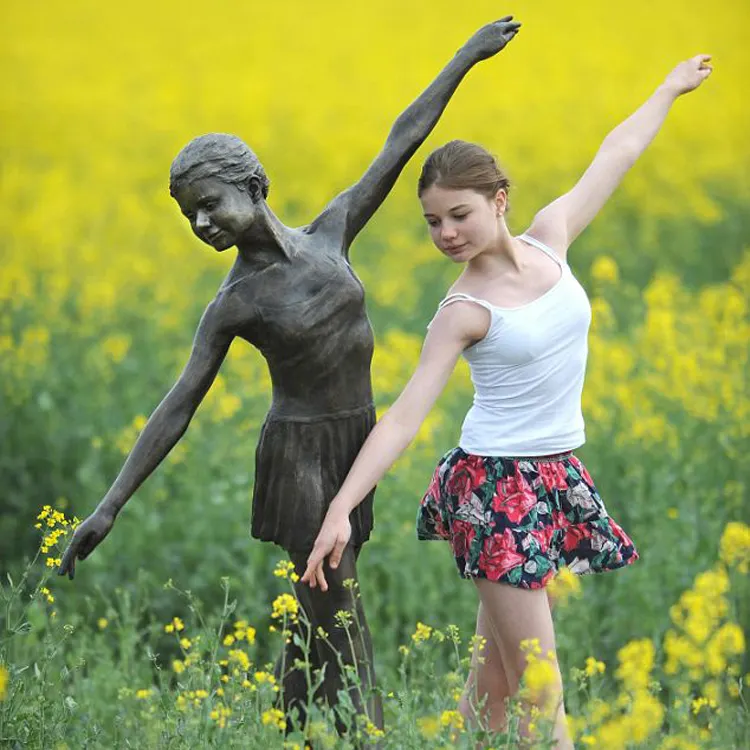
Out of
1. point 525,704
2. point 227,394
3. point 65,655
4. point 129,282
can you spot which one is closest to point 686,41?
point 129,282

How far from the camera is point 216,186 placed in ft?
9.62

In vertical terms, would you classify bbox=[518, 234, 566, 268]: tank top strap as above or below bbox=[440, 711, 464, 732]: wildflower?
above

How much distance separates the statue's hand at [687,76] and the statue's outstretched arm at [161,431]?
1384mm

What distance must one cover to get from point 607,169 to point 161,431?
4.26 ft

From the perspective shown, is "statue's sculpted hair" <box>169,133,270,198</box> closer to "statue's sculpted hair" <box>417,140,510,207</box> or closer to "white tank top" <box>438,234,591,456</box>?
"statue's sculpted hair" <box>417,140,510,207</box>

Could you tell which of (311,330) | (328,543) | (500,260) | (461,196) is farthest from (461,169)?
(328,543)

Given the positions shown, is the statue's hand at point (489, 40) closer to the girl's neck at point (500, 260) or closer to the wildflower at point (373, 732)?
the girl's neck at point (500, 260)

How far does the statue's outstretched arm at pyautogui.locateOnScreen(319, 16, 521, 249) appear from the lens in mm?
3281

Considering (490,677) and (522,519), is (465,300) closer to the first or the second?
(522,519)

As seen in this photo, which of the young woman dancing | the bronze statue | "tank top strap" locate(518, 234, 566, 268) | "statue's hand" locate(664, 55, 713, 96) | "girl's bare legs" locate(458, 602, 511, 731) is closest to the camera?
the bronze statue

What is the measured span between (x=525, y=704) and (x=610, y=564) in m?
0.39

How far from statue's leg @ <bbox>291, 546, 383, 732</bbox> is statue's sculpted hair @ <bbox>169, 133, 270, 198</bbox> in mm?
855

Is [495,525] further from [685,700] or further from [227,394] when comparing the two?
[227,394]

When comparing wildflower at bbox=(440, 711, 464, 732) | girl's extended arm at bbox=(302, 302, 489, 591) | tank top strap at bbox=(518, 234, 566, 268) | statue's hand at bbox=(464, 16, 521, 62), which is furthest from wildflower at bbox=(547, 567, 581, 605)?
statue's hand at bbox=(464, 16, 521, 62)
